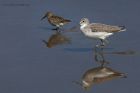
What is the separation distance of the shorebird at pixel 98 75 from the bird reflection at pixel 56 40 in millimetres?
1751

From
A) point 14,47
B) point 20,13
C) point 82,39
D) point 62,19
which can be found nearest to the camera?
point 14,47

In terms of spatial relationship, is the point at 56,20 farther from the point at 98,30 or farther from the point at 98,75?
the point at 98,75

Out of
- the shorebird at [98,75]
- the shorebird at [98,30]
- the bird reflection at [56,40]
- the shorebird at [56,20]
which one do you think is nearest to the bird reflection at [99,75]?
the shorebird at [98,75]

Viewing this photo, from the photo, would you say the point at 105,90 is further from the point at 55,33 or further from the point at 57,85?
the point at 55,33

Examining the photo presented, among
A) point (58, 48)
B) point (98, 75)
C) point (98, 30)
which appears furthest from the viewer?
point (58, 48)

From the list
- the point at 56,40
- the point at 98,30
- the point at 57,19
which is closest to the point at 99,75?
the point at 98,30

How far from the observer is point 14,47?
10.4 metres

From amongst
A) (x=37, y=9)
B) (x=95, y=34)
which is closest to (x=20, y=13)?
(x=37, y=9)

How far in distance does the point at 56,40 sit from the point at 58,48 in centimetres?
70

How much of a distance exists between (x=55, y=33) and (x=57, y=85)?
3.45 meters

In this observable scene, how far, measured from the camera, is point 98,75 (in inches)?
349

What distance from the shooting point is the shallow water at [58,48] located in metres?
8.45

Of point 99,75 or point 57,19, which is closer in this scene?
point 99,75

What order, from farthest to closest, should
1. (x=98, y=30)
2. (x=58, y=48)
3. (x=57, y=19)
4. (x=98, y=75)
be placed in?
(x=57, y=19) → (x=58, y=48) → (x=98, y=30) → (x=98, y=75)
